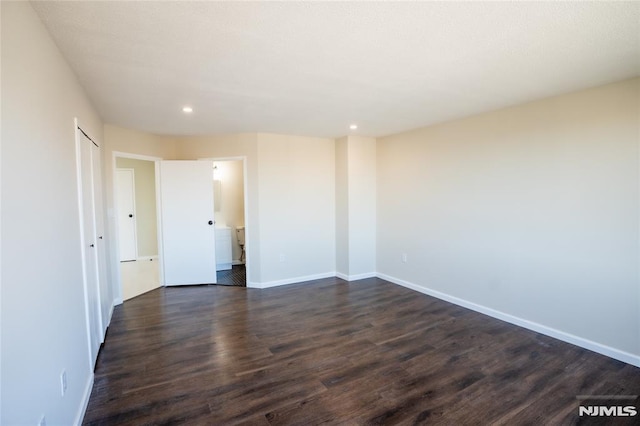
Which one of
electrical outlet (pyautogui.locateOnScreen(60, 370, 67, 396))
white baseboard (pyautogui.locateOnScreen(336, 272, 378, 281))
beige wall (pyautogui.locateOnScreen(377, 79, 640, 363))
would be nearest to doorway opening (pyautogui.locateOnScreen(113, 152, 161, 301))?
white baseboard (pyautogui.locateOnScreen(336, 272, 378, 281))

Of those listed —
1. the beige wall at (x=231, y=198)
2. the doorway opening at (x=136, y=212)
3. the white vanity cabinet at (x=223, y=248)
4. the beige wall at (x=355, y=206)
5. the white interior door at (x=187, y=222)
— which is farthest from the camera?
the doorway opening at (x=136, y=212)

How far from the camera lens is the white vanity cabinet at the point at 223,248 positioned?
5.98 m

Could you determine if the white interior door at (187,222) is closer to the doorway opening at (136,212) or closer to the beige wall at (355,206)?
the doorway opening at (136,212)

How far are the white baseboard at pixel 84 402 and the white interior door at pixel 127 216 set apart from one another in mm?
4857

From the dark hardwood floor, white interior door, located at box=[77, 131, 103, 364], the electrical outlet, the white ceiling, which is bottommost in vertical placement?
the dark hardwood floor

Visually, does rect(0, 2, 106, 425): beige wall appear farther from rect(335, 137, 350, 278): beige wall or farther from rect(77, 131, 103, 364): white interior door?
rect(335, 137, 350, 278): beige wall

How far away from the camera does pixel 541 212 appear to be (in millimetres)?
3141

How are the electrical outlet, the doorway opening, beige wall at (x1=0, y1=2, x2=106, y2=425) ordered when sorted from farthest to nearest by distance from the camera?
the doorway opening < the electrical outlet < beige wall at (x1=0, y1=2, x2=106, y2=425)

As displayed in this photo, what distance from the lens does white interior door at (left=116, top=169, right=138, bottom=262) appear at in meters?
6.58

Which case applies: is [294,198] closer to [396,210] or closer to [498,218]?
[396,210]

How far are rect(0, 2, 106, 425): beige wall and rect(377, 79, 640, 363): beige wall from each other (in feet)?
12.8

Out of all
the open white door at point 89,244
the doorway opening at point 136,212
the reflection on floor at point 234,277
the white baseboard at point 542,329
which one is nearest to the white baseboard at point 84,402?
the open white door at point 89,244

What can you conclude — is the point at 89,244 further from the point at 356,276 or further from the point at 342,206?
the point at 356,276

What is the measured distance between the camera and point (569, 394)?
223cm
